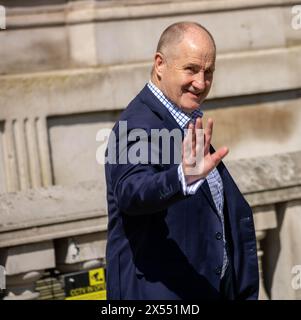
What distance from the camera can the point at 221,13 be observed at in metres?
6.04

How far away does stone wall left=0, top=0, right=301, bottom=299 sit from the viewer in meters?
4.41

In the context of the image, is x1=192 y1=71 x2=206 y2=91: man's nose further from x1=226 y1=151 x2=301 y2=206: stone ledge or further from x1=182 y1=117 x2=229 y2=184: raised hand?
x1=226 y1=151 x2=301 y2=206: stone ledge

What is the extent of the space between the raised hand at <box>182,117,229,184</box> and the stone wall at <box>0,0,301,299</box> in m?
1.70

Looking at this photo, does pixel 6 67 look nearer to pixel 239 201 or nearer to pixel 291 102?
pixel 291 102

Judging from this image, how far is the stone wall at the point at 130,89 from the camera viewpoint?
14.5 ft

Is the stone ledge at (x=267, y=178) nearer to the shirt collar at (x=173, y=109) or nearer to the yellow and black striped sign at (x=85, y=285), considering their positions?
the yellow and black striped sign at (x=85, y=285)

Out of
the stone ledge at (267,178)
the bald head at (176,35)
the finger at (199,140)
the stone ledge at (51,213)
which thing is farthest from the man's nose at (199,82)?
the stone ledge at (267,178)

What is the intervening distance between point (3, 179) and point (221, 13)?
5.70 feet

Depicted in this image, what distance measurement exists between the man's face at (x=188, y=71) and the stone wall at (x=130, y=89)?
4.53ft

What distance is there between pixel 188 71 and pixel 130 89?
2803 millimetres

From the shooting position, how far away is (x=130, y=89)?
569 centimetres

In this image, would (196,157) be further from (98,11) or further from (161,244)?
(98,11)

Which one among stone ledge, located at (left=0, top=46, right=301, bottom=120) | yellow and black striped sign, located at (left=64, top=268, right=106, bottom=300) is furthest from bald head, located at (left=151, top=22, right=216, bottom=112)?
stone ledge, located at (left=0, top=46, right=301, bottom=120)

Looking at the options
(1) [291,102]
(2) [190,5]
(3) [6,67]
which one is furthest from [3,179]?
(1) [291,102]
